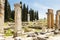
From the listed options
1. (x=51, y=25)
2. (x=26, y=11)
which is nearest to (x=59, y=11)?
(x=51, y=25)

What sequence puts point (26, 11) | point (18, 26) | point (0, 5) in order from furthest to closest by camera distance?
1. point (26, 11)
2. point (18, 26)
3. point (0, 5)

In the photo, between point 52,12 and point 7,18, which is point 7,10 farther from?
point 52,12

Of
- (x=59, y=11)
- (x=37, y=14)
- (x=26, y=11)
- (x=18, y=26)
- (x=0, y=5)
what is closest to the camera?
(x=0, y=5)

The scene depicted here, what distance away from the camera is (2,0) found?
965 cm

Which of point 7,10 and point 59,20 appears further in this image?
point 7,10

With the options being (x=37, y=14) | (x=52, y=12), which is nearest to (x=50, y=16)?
(x=52, y=12)

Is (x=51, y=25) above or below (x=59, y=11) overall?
below

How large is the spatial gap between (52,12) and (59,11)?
1.11 meters

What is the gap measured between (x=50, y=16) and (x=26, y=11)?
2908 cm

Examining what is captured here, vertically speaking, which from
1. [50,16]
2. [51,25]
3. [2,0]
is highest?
[2,0]

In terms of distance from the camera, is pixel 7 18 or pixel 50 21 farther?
pixel 7 18

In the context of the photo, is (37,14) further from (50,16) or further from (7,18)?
(50,16)

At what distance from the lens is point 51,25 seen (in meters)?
24.0

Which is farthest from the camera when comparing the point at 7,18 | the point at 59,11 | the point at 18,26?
the point at 7,18
